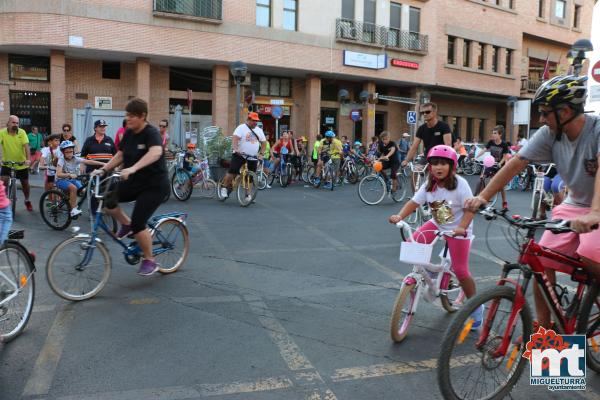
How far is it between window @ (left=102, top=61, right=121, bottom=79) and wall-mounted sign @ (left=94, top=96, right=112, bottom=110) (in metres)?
1.04

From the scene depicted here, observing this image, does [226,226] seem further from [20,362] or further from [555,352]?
[555,352]

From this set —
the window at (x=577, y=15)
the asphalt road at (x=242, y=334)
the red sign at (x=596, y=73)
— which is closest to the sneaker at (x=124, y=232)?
the asphalt road at (x=242, y=334)

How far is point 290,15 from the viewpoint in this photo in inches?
1074

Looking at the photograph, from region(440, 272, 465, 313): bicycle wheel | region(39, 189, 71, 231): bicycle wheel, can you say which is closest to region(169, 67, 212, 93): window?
region(39, 189, 71, 231): bicycle wheel

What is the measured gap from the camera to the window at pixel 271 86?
28891 millimetres

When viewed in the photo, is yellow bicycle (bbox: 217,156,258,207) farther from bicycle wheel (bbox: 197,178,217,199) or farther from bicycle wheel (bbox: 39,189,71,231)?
bicycle wheel (bbox: 39,189,71,231)

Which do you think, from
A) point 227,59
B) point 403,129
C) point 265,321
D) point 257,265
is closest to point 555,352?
point 265,321

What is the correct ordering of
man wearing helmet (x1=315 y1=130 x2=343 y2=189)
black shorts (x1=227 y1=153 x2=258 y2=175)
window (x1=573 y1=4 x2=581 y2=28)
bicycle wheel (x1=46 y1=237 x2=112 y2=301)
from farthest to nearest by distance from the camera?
window (x1=573 y1=4 x2=581 y2=28) → man wearing helmet (x1=315 y1=130 x2=343 y2=189) → black shorts (x1=227 y1=153 x2=258 y2=175) → bicycle wheel (x1=46 y1=237 x2=112 y2=301)

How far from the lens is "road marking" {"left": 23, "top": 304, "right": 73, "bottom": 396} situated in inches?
131

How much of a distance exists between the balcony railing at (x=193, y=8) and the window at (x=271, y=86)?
463 cm

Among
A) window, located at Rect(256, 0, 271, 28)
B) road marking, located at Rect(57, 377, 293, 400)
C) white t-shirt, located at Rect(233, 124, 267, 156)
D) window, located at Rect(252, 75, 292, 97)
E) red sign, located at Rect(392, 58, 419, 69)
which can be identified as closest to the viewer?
road marking, located at Rect(57, 377, 293, 400)

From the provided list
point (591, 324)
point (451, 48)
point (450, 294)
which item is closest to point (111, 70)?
point (451, 48)

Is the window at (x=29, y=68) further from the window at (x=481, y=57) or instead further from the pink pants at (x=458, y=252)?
the window at (x=481, y=57)

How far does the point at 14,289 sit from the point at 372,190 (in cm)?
938
